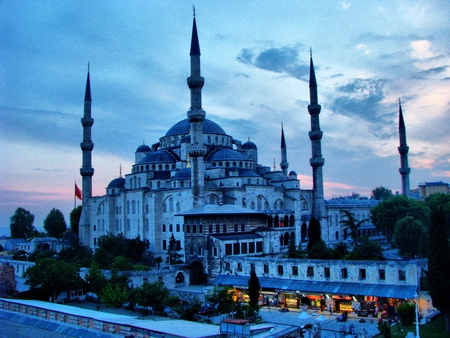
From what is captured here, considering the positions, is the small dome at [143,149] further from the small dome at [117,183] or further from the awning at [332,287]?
the awning at [332,287]

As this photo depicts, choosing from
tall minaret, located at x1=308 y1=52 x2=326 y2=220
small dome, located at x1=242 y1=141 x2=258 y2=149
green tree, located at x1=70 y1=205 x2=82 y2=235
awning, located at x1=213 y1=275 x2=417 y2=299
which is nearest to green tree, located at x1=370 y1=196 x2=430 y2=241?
tall minaret, located at x1=308 y1=52 x2=326 y2=220

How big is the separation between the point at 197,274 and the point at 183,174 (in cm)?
1012

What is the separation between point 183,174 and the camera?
36.3 metres

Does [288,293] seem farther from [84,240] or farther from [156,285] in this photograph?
[84,240]

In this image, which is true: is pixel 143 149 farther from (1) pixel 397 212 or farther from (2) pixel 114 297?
(2) pixel 114 297

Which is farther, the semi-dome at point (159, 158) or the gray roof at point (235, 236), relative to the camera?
the semi-dome at point (159, 158)

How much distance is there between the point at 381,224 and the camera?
37.4m

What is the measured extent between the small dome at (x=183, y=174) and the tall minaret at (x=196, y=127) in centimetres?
353

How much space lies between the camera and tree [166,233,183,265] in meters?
30.1

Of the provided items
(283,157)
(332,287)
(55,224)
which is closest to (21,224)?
(55,224)

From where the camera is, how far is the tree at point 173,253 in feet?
98.9

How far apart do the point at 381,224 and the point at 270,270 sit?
16.6m

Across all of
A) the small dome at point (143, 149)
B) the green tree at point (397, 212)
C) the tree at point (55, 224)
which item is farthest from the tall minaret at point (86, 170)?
the green tree at point (397, 212)

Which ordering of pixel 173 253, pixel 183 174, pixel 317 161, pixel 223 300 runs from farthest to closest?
pixel 317 161, pixel 183 174, pixel 173 253, pixel 223 300
